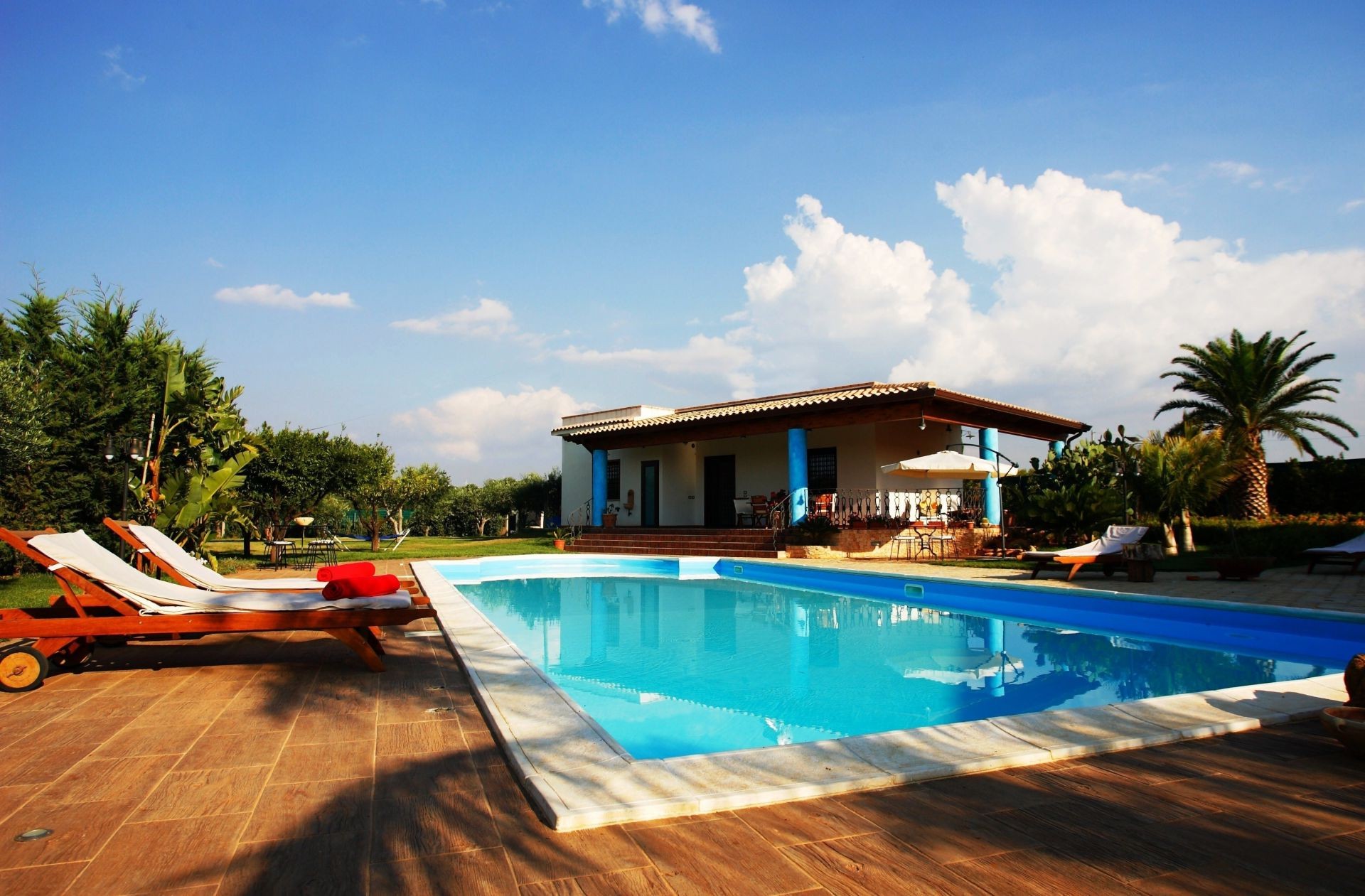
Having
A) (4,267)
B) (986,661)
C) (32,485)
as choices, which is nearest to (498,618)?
(986,661)

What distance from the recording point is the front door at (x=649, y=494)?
23.8 meters

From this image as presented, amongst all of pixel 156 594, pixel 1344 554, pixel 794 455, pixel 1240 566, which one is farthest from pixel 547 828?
pixel 794 455

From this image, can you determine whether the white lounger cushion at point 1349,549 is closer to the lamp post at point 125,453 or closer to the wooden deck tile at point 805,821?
the wooden deck tile at point 805,821

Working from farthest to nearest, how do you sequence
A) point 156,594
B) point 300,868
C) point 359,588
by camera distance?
point 359,588 < point 156,594 < point 300,868

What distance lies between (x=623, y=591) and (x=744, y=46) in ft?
30.3

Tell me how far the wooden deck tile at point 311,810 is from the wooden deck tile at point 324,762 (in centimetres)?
7

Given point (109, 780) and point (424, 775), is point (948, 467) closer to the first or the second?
point (424, 775)

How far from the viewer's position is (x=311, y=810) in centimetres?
263

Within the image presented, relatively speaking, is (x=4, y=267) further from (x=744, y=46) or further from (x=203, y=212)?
(x=744, y=46)

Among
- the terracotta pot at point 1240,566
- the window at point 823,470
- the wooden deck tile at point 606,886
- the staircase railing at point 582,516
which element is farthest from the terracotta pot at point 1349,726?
the staircase railing at point 582,516

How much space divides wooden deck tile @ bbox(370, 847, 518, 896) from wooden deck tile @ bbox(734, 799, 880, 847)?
835mm

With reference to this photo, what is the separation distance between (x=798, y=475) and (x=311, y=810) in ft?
50.7

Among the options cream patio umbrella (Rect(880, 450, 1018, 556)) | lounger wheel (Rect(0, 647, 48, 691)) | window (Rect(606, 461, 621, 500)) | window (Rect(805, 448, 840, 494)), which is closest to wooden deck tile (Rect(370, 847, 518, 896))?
lounger wheel (Rect(0, 647, 48, 691))

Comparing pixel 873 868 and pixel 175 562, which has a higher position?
pixel 175 562
